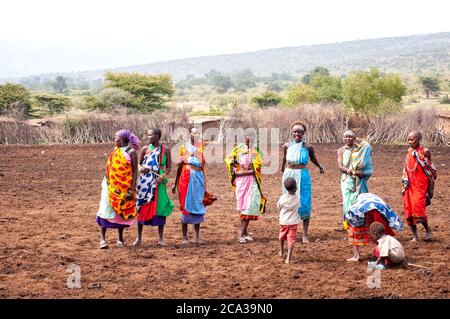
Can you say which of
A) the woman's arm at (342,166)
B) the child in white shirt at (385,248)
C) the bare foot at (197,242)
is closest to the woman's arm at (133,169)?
the bare foot at (197,242)

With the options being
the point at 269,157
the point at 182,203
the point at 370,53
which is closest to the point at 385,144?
the point at 269,157

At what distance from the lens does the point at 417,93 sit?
62781 mm

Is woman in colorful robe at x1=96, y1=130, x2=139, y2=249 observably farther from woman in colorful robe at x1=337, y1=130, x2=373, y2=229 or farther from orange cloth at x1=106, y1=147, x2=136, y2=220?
woman in colorful robe at x1=337, y1=130, x2=373, y2=229

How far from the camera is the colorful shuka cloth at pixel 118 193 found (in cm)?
855

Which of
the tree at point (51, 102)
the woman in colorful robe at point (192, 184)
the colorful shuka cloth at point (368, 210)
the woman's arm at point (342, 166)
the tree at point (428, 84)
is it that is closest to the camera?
the colorful shuka cloth at point (368, 210)

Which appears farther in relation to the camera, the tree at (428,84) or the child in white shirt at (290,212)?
the tree at (428,84)

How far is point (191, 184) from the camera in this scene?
885 centimetres

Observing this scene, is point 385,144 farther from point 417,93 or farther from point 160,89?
A: point 417,93

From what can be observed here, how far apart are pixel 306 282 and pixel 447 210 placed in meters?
5.08

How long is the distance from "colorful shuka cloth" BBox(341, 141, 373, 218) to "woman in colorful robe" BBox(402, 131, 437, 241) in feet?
2.30

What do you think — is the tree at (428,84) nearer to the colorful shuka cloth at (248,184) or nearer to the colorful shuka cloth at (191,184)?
the colorful shuka cloth at (248,184)

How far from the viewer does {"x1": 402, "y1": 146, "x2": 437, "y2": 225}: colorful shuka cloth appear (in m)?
8.88

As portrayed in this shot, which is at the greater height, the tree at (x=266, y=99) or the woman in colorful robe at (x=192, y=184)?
the woman in colorful robe at (x=192, y=184)

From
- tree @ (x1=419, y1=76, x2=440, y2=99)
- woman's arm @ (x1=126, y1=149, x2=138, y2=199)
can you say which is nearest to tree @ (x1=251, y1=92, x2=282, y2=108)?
tree @ (x1=419, y1=76, x2=440, y2=99)
